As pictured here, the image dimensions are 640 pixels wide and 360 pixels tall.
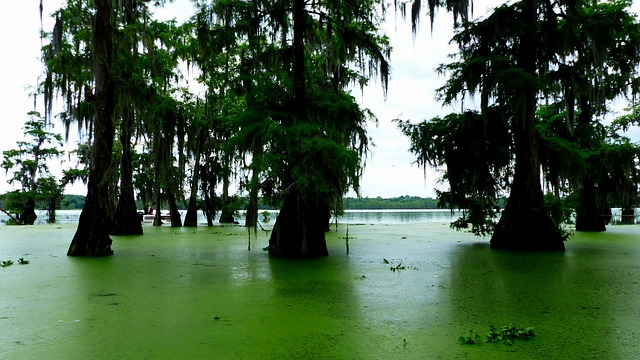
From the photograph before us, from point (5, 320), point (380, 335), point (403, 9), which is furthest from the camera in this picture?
point (403, 9)

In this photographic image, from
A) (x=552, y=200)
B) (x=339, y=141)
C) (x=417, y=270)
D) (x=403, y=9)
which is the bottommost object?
(x=417, y=270)

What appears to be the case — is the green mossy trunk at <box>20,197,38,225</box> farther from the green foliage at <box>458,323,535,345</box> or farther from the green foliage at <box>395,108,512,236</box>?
the green foliage at <box>458,323,535,345</box>

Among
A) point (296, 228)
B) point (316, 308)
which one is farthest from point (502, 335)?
point (296, 228)

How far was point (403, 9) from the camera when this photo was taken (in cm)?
834

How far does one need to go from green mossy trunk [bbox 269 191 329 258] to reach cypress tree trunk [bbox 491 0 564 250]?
3.98 meters

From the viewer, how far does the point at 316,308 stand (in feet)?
12.6

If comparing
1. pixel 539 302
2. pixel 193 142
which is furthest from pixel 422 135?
pixel 193 142

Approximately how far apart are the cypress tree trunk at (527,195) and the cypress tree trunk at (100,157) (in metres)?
7.63

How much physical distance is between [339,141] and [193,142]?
434 inches

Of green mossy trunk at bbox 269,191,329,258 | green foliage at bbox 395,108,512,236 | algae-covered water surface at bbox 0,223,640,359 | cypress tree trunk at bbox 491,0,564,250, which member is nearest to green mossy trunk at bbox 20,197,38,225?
algae-covered water surface at bbox 0,223,640,359

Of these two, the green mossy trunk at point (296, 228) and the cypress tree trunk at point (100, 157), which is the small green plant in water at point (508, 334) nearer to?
the green mossy trunk at point (296, 228)

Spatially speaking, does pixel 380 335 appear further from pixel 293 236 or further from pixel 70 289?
pixel 293 236

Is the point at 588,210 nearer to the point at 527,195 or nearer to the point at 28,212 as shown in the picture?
the point at 527,195

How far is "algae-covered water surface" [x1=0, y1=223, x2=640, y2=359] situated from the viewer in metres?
2.72
